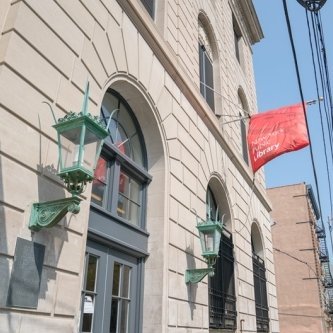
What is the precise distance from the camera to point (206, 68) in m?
13.2

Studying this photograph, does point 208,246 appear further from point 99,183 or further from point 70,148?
point 70,148

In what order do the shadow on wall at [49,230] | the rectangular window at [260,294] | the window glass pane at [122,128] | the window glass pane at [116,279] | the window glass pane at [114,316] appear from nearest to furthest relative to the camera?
the shadow on wall at [49,230], the window glass pane at [114,316], the window glass pane at [116,279], the window glass pane at [122,128], the rectangular window at [260,294]

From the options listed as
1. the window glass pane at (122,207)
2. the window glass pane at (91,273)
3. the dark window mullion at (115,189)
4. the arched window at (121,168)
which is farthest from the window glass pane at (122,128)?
the window glass pane at (91,273)

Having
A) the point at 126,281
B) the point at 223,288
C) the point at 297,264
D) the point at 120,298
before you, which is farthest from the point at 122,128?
the point at 297,264

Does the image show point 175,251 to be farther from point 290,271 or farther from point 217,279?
point 290,271

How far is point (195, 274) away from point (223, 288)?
318 centimetres

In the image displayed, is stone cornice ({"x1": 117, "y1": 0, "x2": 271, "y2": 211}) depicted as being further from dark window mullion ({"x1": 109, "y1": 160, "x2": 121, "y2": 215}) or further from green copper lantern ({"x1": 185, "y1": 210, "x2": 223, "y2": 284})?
green copper lantern ({"x1": 185, "y1": 210, "x2": 223, "y2": 284})

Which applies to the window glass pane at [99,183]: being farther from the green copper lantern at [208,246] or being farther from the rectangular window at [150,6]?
the rectangular window at [150,6]

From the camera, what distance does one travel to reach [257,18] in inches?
861

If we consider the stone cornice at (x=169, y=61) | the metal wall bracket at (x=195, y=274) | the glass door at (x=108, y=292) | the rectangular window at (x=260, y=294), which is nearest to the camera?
the glass door at (x=108, y=292)

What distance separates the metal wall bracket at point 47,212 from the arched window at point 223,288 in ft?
18.6

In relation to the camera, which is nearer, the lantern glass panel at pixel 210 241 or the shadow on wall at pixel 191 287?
the shadow on wall at pixel 191 287

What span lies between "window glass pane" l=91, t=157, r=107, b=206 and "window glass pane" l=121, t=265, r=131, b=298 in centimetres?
122

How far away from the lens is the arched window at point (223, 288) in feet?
32.6
